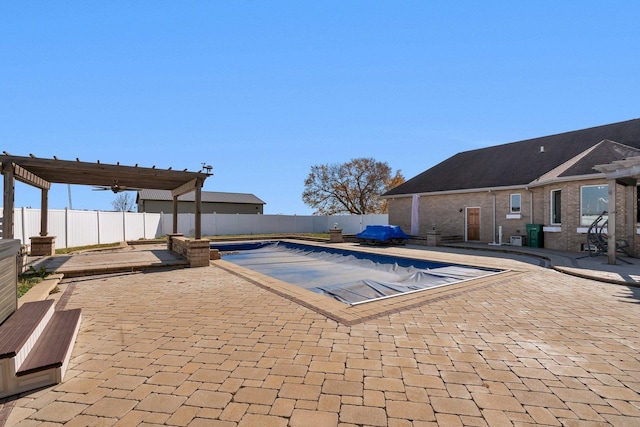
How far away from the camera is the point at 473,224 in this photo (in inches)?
677

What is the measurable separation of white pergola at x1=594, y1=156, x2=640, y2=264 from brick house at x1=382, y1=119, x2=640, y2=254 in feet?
0.10

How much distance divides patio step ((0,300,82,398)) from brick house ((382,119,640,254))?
1205 centimetres

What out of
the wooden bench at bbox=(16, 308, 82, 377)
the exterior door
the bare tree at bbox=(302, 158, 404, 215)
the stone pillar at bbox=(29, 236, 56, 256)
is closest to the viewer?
the wooden bench at bbox=(16, 308, 82, 377)

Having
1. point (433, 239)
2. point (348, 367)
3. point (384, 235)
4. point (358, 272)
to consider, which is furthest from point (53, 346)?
point (433, 239)

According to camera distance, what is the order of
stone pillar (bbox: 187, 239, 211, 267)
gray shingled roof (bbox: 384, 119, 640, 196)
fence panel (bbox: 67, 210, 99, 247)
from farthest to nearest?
gray shingled roof (bbox: 384, 119, 640, 196) → fence panel (bbox: 67, 210, 99, 247) → stone pillar (bbox: 187, 239, 211, 267)

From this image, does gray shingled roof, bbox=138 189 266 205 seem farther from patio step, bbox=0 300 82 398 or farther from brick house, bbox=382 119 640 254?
patio step, bbox=0 300 82 398

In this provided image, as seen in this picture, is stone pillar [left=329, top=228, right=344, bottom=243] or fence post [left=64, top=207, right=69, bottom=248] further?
stone pillar [left=329, top=228, right=344, bottom=243]

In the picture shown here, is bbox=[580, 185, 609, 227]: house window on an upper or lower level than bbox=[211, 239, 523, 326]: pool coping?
upper

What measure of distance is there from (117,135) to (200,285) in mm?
12555

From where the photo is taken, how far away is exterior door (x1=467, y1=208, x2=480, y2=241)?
1700cm

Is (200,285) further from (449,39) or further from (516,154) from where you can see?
(516,154)

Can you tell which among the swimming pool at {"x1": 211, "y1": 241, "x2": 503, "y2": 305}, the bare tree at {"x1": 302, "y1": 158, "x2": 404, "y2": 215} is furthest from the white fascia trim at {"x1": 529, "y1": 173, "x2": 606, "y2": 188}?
the bare tree at {"x1": 302, "y1": 158, "x2": 404, "y2": 215}

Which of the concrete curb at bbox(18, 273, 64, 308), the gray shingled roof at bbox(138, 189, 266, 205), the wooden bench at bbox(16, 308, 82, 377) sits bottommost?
the concrete curb at bbox(18, 273, 64, 308)

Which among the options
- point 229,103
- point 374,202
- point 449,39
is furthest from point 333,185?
point 449,39
